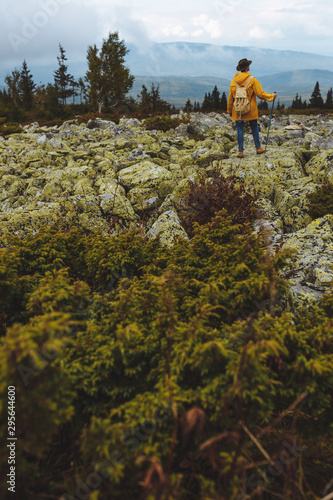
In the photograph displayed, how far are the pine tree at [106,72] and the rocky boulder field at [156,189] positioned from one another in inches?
1168

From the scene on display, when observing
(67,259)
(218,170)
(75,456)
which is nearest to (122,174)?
(218,170)

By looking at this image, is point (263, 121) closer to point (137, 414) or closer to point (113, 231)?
point (113, 231)

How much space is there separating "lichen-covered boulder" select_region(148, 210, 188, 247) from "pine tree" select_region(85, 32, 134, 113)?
35644 mm

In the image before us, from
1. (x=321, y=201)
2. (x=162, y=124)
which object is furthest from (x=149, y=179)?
(x=162, y=124)

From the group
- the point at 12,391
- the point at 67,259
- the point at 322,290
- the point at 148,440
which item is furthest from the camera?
the point at 67,259

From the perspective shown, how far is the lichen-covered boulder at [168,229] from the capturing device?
18.8 feet

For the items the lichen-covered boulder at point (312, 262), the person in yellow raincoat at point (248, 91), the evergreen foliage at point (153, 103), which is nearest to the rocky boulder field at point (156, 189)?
the lichen-covered boulder at point (312, 262)

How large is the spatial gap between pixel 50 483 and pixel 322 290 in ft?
13.3

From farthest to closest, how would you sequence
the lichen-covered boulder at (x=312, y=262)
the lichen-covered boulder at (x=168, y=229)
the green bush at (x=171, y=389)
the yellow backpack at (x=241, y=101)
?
the yellow backpack at (x=241, y=101), the lichen-covered boulder at (x=168, y=229), the lichen-covered boulder at (x=312, y=262), the green bush at (x=171, y=389)

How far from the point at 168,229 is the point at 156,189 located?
283 centimetres

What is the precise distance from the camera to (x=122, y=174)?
29.9 ft

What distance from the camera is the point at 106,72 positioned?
123ft

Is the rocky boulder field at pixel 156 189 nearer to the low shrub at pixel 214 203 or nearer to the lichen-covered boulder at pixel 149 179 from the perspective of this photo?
the lichen-covered boulder at pixel 149 179

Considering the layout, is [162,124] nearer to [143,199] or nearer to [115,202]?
[143,199]
